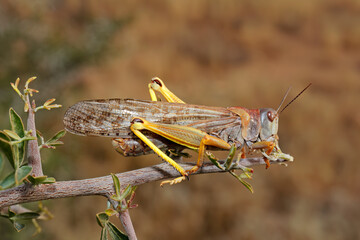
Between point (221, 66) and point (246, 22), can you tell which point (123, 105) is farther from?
point (246, 22)

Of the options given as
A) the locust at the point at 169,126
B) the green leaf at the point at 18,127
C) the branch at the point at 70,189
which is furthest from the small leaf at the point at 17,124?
the locust at the point at 169,126

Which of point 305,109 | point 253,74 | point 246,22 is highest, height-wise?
point 246,22

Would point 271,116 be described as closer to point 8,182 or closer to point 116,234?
point 116,234

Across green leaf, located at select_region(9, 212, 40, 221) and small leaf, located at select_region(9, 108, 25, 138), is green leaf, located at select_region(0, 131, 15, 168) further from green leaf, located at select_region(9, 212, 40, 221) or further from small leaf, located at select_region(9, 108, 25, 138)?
green leaf, located at select_region(9, 212, 40, 221)

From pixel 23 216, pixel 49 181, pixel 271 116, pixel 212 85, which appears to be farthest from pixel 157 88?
pixel 212 85

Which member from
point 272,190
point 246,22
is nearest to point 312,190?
point 272,190

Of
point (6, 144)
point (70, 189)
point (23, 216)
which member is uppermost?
point (6, 144)
